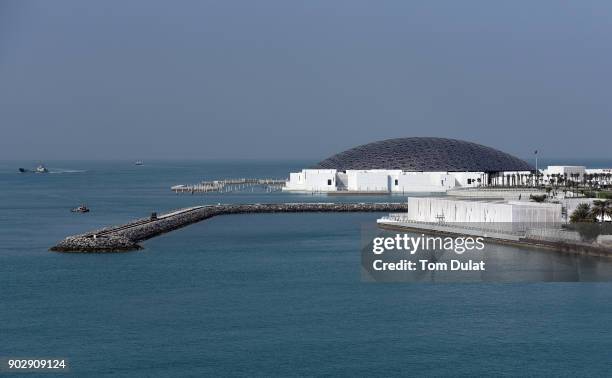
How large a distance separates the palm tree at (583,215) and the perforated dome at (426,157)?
38.5 m

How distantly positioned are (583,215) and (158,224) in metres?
19.8

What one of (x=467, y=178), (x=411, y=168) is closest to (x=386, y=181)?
(x=411, y=168)

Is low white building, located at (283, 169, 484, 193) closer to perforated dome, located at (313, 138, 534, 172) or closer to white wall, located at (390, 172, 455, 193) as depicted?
white wall, located at (390, 172, 455, 193)

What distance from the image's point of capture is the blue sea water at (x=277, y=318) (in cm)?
2220

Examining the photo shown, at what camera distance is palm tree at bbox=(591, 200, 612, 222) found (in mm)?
46441

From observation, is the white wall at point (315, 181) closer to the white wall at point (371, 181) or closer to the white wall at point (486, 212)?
the white wall at point (371, 181)

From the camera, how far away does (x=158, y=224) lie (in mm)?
51750

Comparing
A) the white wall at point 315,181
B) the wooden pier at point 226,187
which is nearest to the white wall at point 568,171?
the white wall at point 315,181

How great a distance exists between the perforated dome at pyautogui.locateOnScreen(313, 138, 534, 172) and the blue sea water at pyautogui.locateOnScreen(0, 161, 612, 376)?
46.0m

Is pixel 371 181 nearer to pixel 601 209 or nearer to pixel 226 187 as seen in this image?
pixel 226 187

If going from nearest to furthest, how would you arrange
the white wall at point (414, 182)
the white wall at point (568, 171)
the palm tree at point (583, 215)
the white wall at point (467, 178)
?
the palm tree at point (583, 215) < the white wall at point (467, 178) < the white wall at point (568, 171) < the white wall at point (414, 182)

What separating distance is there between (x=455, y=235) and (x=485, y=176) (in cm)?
3796

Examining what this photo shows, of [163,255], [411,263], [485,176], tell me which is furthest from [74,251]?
[485,176]

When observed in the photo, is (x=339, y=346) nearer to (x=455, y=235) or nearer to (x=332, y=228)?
(x=455, y=235)
